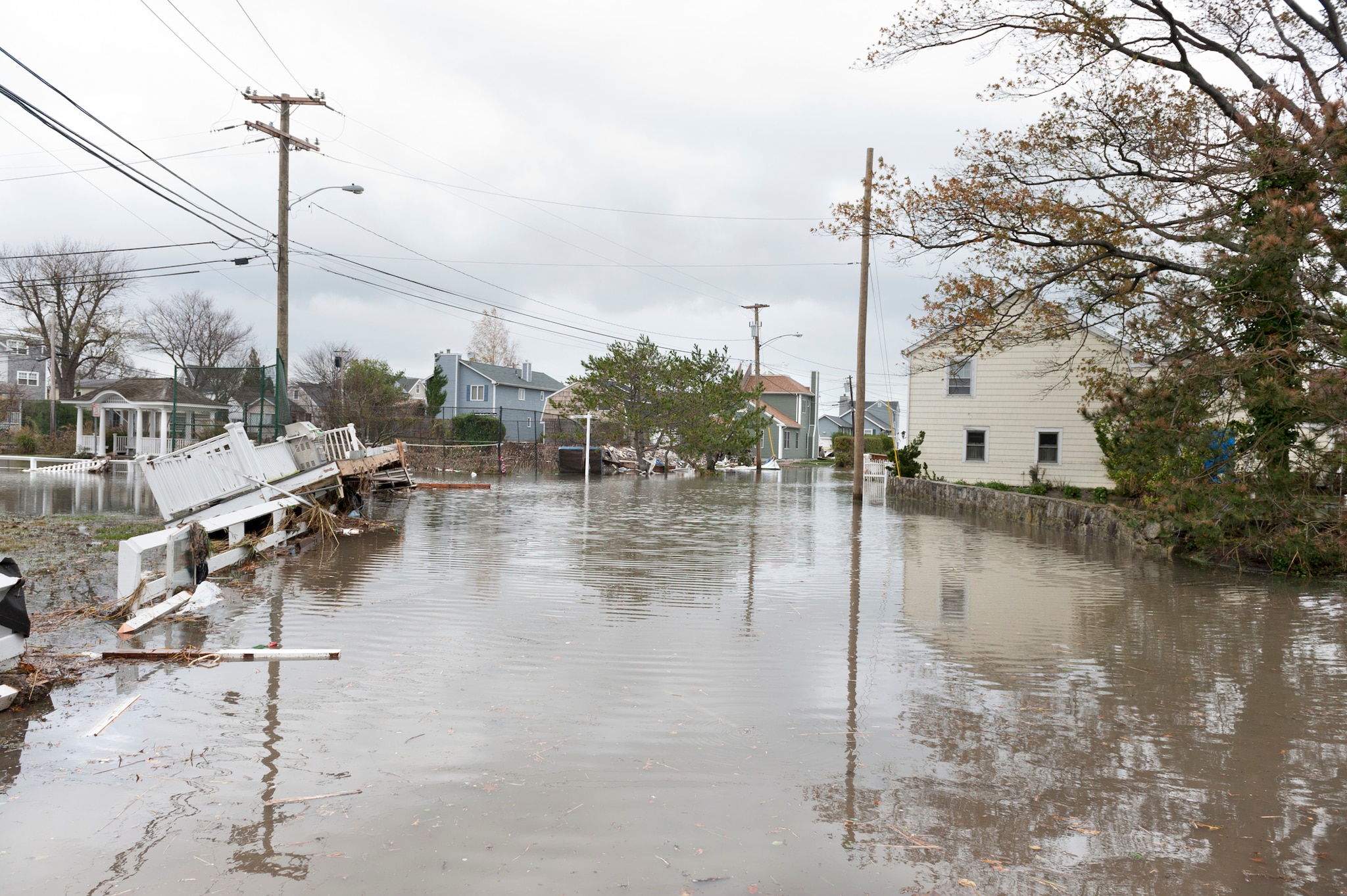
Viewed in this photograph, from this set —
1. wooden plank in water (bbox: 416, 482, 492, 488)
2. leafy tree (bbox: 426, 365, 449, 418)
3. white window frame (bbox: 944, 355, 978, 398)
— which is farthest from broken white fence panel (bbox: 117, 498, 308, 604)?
leafy tree (bbox: 426, 365, 449, 418)

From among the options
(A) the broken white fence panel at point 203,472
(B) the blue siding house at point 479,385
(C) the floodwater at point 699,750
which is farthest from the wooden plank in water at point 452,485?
(B) the blue siding house at point 479,385

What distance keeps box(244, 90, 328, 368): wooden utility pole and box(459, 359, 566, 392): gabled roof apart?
3828cm

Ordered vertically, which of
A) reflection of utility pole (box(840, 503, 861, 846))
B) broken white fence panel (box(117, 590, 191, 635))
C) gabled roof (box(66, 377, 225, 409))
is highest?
gabled roof (box(66, 377, 225, 409))

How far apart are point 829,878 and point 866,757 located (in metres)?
1.44

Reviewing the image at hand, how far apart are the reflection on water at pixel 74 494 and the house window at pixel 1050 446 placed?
23764mm

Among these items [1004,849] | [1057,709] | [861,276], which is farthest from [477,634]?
[861,276]

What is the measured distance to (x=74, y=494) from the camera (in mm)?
21609

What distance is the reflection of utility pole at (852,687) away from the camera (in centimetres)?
442

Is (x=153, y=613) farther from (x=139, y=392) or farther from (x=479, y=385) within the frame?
(x=479, y=385)

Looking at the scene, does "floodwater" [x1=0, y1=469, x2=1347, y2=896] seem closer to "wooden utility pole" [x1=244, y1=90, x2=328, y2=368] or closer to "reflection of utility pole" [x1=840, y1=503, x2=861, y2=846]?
"reflection of utility pole" [x1=840, y1=503, x2=861, y2=846]

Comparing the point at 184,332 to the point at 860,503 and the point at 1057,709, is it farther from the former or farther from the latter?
the point at 1057,709

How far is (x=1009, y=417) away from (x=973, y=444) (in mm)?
1390

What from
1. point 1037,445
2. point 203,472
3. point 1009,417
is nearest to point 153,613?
point 203,472

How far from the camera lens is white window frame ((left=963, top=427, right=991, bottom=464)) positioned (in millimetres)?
30094
